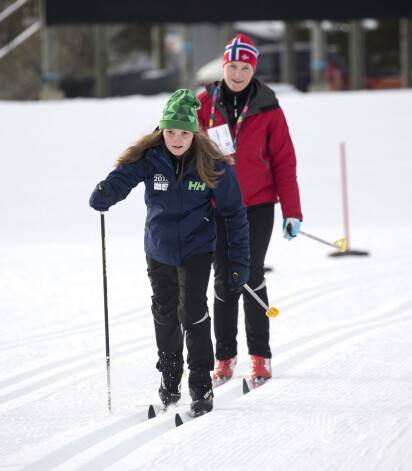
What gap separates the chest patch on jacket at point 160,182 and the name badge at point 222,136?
65cm

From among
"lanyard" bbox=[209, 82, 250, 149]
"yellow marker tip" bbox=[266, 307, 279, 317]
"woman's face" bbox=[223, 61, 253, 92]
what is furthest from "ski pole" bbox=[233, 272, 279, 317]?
"woman's face" bbox=[223, 61, 253, 92]

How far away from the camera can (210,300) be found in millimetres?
6449

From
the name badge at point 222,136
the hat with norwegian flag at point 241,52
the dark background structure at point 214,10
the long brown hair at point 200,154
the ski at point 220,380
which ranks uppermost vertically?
the dark background structure at point 214,10

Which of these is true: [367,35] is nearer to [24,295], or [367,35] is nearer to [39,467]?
[24,295]

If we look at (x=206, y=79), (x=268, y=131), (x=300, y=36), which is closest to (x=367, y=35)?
(x=300, y=36)

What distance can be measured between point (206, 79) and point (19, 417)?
56.7 feet

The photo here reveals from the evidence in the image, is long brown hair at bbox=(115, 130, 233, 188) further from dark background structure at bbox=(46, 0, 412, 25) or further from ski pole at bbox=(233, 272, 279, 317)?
dark background structure at bbox=(46, 0, 412, 25)

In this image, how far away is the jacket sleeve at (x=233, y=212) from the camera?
3.64 meters

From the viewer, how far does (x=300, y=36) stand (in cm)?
2977

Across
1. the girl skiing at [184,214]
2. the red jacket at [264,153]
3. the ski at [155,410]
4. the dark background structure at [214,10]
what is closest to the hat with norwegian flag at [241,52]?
the red jacket at [264,153]

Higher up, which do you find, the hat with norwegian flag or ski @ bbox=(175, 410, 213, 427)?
the hat with norwegian flag

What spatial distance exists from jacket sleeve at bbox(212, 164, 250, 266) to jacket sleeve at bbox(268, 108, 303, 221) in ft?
1.80

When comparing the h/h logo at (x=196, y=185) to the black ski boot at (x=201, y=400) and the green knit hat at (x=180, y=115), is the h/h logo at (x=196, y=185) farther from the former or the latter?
the black ski boot at (x=201, y=400)

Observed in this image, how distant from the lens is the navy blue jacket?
3578mm
